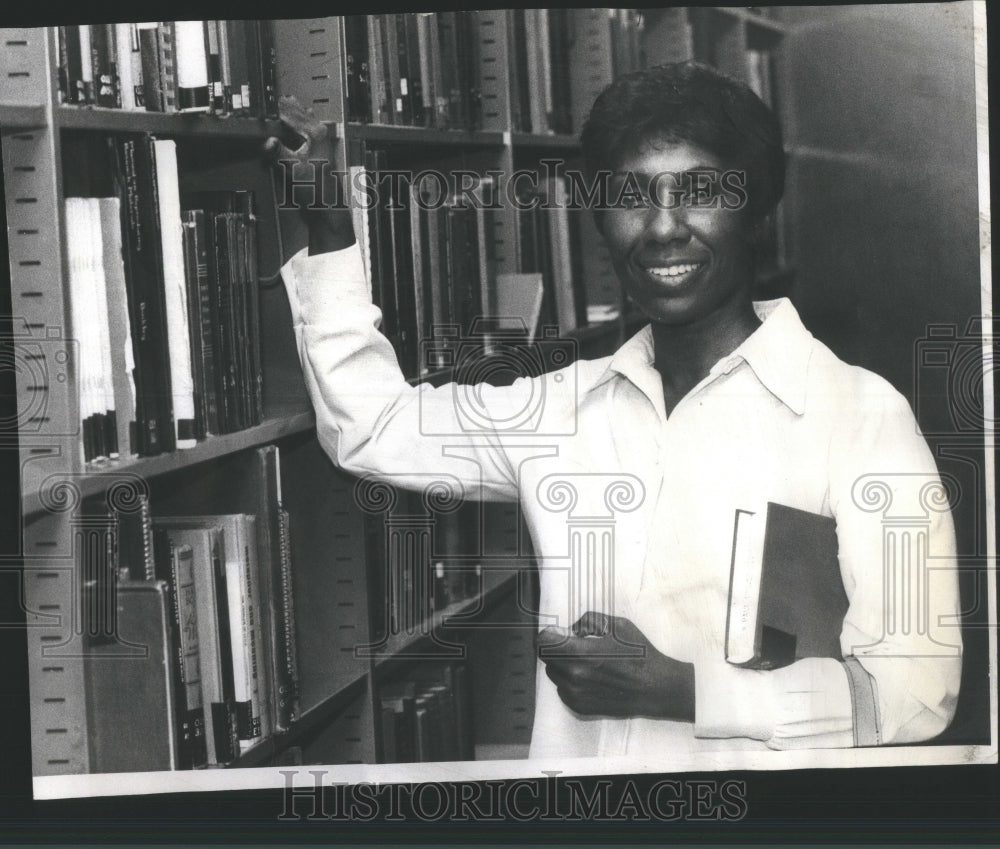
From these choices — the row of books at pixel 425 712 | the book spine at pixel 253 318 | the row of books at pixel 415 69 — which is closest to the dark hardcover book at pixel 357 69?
the row of books at pixel 415 69

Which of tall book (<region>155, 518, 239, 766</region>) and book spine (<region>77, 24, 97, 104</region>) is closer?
book spine (<region>77, 24, 97, 104</region>)

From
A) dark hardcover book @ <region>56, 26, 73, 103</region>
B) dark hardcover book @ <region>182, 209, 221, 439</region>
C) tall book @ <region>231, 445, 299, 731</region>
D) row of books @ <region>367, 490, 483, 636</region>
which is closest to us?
dark hardcover book @ <region>56, 26, 73, 103</region>

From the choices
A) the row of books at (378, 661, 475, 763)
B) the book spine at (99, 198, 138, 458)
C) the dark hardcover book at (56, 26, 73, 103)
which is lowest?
the row of books at (378, 661, 475, 763)

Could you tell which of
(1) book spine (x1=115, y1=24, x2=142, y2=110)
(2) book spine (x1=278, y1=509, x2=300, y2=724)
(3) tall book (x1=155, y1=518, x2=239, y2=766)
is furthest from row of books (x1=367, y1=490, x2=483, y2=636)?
(1) book spine (x1=115, y1=24, x2=142, y2=110)

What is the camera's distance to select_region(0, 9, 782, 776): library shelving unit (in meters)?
1.50

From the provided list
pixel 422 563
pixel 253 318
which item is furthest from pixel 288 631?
pixel 253 318

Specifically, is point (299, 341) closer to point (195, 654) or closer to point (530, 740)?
point (195, 654)

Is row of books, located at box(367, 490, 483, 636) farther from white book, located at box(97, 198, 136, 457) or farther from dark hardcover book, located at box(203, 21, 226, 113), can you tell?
dark hardcover book, located at box(203, 21, 226, 113)

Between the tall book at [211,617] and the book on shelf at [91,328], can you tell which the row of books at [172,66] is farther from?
the tall book at [211,617]

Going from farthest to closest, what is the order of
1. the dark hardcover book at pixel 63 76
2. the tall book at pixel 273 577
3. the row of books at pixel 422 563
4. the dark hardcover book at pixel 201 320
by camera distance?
the row of books at pixel 422 563
the tall book at pixel 273 577
the dark hardcover book at pixel 201 320
the dark hardcover book at pixel 63 76

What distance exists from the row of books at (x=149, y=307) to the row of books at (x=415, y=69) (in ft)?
0.93

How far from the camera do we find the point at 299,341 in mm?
1668

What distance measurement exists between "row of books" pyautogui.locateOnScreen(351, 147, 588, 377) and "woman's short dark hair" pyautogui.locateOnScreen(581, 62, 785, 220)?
13cm

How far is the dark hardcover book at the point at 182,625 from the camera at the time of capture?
5.08ft
